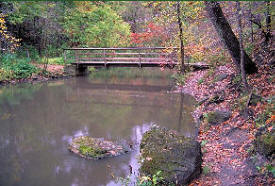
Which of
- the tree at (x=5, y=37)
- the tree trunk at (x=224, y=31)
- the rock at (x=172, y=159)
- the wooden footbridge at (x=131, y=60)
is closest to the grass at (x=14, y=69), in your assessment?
the tree at (x=5, y=37)

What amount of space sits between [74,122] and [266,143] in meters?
6.55

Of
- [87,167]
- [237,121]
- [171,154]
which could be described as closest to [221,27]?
[237,121]

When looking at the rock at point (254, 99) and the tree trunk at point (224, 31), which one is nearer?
the rock at point (254, 99)

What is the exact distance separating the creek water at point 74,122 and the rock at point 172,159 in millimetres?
893

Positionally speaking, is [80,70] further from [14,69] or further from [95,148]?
[95,148]

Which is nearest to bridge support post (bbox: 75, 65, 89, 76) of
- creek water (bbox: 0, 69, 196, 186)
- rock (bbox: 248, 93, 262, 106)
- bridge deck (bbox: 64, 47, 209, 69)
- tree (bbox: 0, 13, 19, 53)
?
bridge deck (bbox: 64, 47, 209, 69)

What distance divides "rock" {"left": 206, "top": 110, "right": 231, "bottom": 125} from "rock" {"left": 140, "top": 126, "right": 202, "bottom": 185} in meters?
2.00

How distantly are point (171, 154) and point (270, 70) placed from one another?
4622mm

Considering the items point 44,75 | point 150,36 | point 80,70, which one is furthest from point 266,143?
point 150,36

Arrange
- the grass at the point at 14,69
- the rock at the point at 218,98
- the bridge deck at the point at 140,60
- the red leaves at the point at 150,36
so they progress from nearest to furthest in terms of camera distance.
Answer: the rock at the point at 218,98, the bridge deck at the point at 140,60, the grass at the point at 14,69, the red leaves at the point at 150,36

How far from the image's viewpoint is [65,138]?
8.06m

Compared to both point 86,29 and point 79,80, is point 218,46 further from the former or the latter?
point 86,29

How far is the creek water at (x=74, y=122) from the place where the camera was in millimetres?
6082

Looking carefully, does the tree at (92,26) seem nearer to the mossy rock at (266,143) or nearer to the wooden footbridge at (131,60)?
the wooden footbridge at (131,60)
